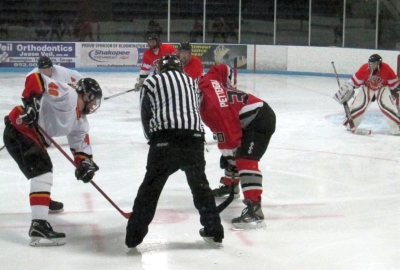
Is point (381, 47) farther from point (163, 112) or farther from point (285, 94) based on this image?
point (163, 112)

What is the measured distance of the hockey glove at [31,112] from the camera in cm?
346

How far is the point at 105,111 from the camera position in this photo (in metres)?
8.77

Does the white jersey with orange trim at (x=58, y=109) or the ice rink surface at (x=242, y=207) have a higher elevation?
the white jersey with orange trim at (x=58, y=109)

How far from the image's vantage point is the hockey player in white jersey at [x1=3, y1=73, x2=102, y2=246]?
351cm

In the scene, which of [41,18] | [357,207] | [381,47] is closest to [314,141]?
[357,207]

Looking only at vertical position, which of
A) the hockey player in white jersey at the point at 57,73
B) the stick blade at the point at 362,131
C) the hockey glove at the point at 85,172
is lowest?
the stick blade at the point at 362,131

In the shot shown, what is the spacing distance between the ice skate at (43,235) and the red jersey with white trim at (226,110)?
1046 mm

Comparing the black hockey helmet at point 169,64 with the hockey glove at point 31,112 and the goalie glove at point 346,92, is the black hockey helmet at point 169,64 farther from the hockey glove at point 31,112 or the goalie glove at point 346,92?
the goalie glove at point 346,92

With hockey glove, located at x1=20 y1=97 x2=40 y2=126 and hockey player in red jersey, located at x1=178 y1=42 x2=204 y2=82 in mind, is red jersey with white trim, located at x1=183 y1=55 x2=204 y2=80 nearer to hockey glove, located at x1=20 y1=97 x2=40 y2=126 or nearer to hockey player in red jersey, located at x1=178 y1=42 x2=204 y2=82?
hockey player in red jersey, located at x1=178 y1=42 x2=204 y2=82

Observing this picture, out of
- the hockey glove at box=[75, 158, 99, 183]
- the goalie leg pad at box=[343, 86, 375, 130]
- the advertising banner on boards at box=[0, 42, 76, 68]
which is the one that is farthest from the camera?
the advertising banner on boards at box=[0, 42, 76, 68]

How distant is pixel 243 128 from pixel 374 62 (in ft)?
12.5

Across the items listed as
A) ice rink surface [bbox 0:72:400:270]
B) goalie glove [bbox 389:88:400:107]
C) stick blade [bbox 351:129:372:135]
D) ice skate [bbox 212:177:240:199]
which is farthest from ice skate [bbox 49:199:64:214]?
goalie glove [bbox 389:88:400:107]

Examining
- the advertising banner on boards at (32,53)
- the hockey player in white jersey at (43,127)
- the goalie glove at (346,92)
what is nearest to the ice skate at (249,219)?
the hockey player in white jersey at (43,127)

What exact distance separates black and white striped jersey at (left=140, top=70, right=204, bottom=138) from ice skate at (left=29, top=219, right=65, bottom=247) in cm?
72
